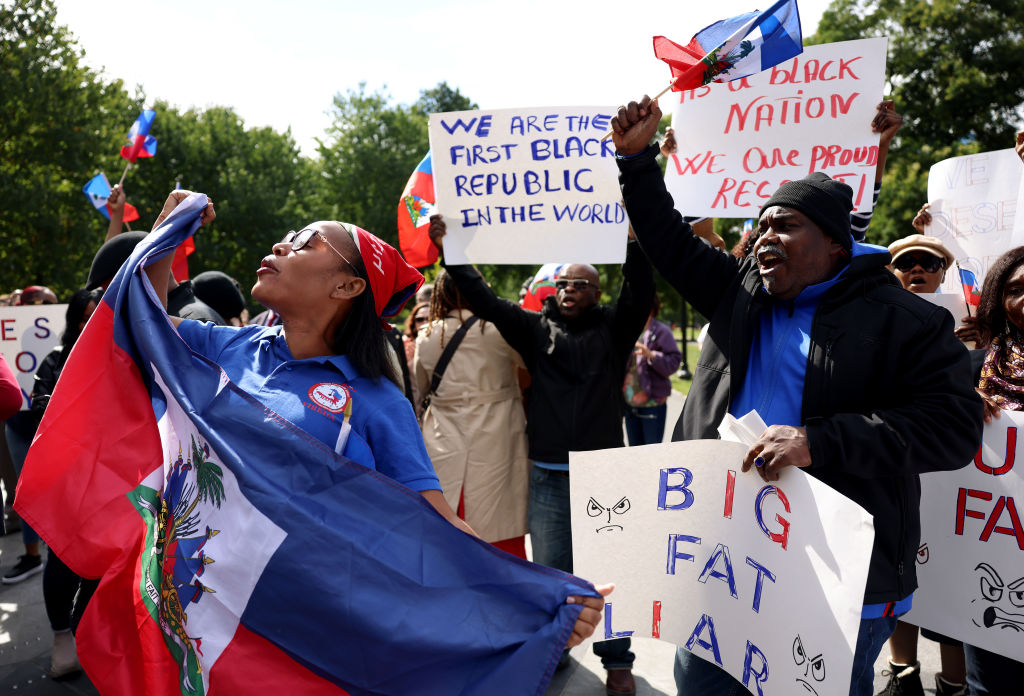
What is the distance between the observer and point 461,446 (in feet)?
13.4

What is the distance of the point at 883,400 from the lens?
6.70 feet

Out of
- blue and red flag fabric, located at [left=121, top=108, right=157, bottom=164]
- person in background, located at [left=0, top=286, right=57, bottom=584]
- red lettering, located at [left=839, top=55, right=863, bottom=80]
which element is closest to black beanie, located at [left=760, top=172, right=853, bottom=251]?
red lettering, located at [left=839, top=55, right=863, bottom=80]

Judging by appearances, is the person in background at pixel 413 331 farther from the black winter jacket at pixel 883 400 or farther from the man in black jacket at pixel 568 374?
the black winter jacket at pixel 883 400

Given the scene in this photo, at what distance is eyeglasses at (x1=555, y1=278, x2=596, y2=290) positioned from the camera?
400cm

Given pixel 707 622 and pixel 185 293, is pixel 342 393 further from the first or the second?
pixel 185 293

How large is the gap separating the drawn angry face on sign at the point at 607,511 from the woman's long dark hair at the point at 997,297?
1658 millimetres

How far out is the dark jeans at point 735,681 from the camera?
2051 mm

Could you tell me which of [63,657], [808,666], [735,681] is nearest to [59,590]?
[63,657]

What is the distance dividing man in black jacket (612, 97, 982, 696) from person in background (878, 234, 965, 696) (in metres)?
1.28

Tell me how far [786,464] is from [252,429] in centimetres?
136

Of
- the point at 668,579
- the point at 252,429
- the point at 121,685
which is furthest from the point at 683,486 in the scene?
the point at 121,685

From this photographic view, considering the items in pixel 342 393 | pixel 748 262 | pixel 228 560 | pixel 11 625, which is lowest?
pixel 11 625

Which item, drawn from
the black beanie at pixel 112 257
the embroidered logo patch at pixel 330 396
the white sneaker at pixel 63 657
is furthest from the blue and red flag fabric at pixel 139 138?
the embroidered logo patch at pixel 330 396

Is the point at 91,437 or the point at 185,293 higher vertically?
the point at 185,293
